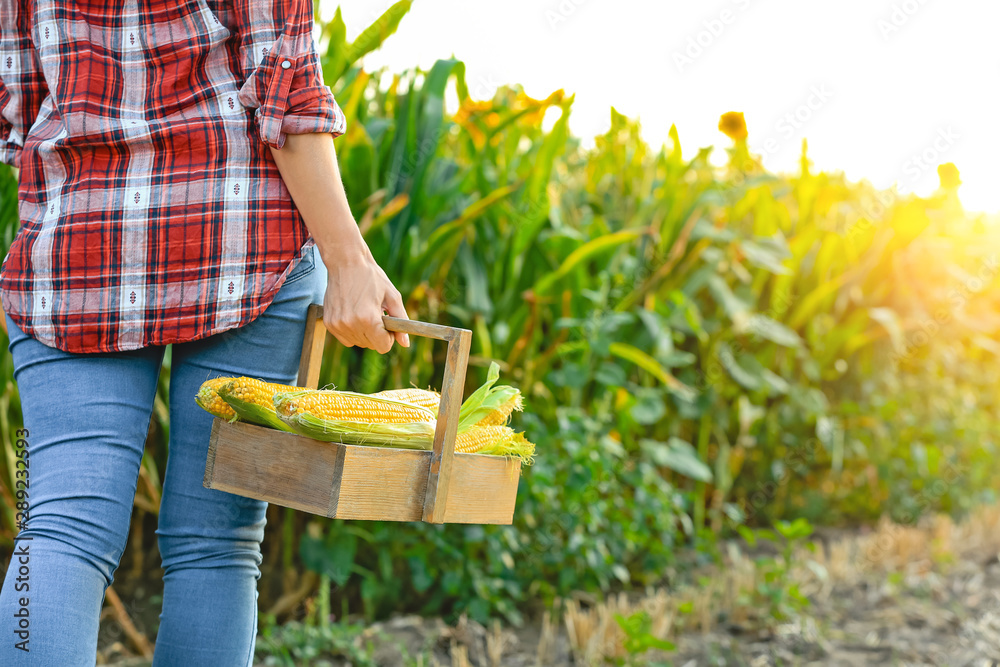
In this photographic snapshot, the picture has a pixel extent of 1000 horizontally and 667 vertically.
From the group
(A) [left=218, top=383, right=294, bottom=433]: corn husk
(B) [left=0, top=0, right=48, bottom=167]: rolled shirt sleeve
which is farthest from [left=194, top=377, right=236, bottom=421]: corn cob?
(B) [left=0, top=0, right=48, bottom=167]: rolled shirt sleeve

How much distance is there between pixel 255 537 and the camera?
1148mm

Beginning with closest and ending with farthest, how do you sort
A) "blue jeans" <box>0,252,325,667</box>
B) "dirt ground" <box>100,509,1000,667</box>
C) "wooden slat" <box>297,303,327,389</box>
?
"blue jeans" <box>0,252,325,667</box>
"wooden slat" <box>297,303,327,389</box>
"dirt ground" <box>100,509,1000,667</box>

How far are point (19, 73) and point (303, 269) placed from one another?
417mm

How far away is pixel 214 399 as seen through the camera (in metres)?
1.05

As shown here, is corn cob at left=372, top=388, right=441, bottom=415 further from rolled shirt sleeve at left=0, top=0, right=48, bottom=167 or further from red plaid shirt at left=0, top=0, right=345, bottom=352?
rolled shirt sleeve at left=0, top=0, right=48, bottom=167

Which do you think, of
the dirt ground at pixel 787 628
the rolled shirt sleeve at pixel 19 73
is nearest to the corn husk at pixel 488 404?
the rolled shirt sleeve at pixel 19 73

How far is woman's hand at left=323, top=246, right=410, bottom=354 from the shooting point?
1.07m

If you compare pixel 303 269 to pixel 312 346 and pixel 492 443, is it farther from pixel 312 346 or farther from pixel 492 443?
pixel 492 443

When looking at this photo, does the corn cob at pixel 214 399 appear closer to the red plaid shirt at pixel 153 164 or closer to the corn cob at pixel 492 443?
the red plaid shirt at pixel 153 164

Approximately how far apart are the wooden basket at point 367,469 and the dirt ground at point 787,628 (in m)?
0.90

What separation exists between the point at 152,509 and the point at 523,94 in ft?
5.42

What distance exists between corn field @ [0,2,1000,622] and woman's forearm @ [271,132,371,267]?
32.3 inches

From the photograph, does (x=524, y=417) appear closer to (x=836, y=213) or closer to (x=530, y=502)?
(x=530, y=502)

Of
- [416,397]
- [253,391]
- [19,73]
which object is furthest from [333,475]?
[19,73]
